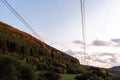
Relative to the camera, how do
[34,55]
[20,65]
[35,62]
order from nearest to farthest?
[20,65] → [35,62] → [34,55]

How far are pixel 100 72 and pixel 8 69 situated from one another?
48.6 m

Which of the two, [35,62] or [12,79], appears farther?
[35,62]

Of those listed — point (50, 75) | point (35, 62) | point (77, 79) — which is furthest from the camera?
point (35, 62)

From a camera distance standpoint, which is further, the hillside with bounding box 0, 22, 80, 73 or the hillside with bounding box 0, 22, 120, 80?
the hillside with bounding box 0, 22, 80, 73

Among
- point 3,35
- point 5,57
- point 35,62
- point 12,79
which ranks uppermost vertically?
point 3,35

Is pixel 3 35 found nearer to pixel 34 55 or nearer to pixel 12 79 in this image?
pixel 34 55

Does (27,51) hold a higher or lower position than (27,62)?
higher

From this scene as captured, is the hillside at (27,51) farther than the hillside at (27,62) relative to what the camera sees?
Yes

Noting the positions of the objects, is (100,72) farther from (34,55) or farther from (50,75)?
(50,75)

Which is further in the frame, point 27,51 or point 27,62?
point 27,51

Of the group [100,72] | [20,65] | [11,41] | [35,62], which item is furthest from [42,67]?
[20,65]

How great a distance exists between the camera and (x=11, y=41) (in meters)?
80.7

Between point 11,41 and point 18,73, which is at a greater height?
point 11,41

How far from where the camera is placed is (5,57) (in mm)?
52656
